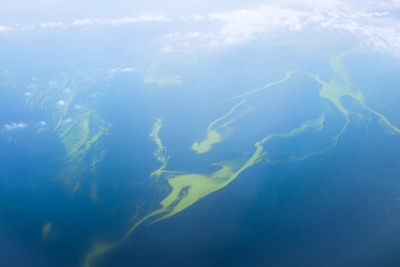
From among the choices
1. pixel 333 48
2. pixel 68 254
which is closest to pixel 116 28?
pixel 333 48

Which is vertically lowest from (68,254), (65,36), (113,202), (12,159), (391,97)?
(68,254)

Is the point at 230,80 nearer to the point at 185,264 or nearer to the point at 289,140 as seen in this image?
the point at 289,140

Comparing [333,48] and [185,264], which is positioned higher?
[333,48]

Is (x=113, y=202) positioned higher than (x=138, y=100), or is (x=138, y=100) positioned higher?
(x=138, y=100)

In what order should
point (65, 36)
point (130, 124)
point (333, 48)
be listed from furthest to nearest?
point (65, 36), point (333, 48), point (130, 124)

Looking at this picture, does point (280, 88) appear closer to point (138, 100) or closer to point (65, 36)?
point (138, 100)

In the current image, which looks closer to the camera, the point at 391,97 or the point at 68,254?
the point at 68,254

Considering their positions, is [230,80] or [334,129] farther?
[230,80]

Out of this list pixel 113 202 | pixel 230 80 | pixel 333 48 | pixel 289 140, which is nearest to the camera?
pixel 113 202

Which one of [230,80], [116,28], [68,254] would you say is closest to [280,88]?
[230,80]
